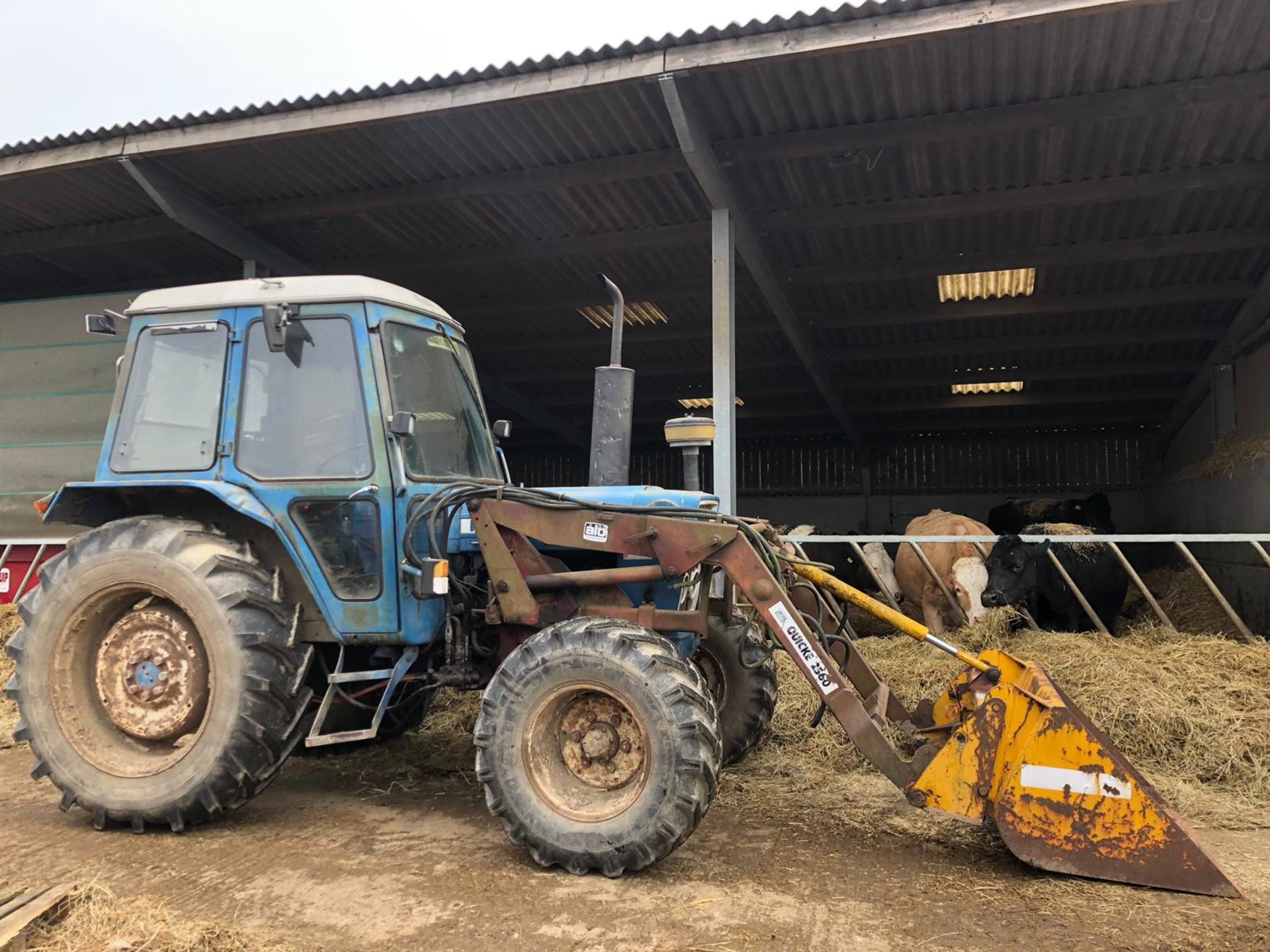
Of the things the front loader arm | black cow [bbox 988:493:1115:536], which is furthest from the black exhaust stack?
black cow [bbox 988:493:1115:536]

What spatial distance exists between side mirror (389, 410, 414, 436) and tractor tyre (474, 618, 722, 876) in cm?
103

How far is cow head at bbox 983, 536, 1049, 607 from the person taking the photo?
25.3 ft

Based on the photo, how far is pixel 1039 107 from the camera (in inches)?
279

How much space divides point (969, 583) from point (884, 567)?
244 cm

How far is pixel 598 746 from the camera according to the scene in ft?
11.5

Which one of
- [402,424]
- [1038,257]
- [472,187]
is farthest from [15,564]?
[1038,257]

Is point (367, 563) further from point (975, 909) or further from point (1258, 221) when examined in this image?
point (1258, 221)

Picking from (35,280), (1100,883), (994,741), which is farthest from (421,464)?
(35,280)

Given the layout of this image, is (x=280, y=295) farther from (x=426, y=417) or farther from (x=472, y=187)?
(x=472, y=187)

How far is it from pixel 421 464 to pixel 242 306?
43.7 inches

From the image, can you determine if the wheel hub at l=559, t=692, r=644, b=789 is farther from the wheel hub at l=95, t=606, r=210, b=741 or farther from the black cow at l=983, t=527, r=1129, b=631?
the black cow at l=983, t=527, r=1129, b=631

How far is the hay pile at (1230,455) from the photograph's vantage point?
9.82 m

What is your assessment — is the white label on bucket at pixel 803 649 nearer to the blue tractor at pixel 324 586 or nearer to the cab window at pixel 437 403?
the blue tractor at pixel 324 586

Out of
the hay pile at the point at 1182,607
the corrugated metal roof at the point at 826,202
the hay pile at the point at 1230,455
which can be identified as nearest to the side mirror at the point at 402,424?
the corrugated metal roof at the point at 826,202
